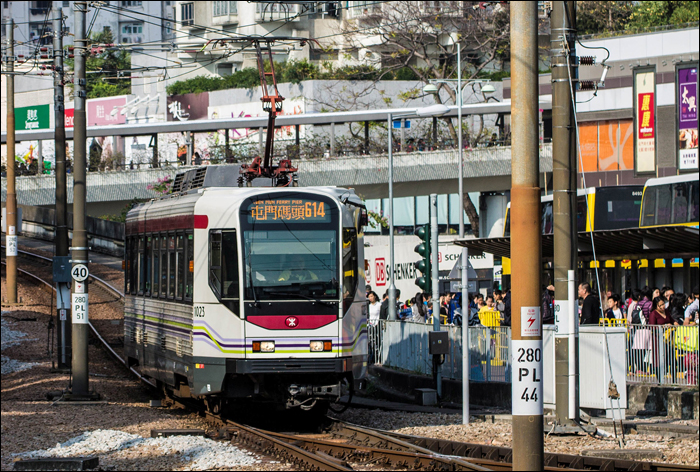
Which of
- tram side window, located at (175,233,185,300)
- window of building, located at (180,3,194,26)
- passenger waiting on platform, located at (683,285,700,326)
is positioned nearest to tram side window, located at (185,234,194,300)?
tram side window, located at (175,233,185,300)

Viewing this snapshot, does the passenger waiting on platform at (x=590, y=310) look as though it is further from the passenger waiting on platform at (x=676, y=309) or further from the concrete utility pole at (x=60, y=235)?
the concrete utility pole at (x=60, y=235)

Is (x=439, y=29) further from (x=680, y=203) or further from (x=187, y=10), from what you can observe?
(x=680, y=203)

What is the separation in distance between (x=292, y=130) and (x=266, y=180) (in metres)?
45.2

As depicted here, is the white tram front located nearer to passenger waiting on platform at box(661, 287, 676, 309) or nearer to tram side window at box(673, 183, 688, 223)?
passenger waiting on platform at box(661, 287, 676, 309)

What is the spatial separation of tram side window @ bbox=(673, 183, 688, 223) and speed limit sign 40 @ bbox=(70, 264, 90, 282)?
41.7 feet

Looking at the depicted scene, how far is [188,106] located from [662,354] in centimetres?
5938

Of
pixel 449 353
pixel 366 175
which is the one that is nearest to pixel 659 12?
pixel 366 175

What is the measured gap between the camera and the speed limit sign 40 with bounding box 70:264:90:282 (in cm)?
1853

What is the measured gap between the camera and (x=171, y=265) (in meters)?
16.1

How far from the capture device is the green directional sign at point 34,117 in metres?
85.9

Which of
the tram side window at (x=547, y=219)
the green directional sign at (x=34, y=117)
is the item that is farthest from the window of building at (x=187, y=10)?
the tram side window at (x=547, y=219)

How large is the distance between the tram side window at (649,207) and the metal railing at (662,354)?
7.38 metres

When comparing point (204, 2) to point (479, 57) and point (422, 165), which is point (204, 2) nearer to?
point (479, 57)

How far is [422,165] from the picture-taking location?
47688 mm
